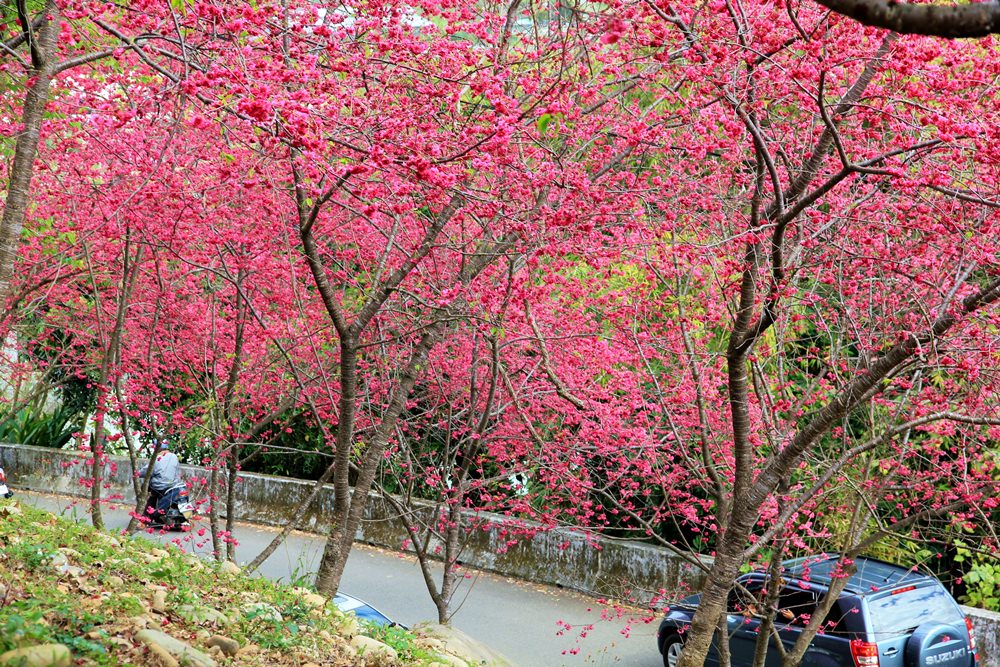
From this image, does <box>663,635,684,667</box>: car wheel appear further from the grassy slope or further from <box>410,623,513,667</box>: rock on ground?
the grassy slope

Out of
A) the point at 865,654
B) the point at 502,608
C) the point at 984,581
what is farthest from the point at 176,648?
the point at 984,581

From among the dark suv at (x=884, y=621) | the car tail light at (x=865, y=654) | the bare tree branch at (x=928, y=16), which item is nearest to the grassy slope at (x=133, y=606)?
the bare tree branch at (x=928, y=16)

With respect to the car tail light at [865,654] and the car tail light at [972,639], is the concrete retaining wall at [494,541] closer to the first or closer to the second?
the car tail light at [972,639]

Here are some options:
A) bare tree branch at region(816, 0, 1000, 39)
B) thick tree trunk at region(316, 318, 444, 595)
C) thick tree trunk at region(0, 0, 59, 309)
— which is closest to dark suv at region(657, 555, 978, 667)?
thick tree trunk at region(316, 318, 444, 595)

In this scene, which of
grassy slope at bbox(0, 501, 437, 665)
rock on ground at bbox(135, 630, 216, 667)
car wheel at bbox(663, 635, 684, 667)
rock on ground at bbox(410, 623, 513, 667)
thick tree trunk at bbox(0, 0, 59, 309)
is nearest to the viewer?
grassy slope at bbox(0, 501, 437, 665)

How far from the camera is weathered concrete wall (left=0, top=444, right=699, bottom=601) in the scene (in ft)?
45.1

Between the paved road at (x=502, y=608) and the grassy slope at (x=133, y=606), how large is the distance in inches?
119

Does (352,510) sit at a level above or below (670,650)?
above

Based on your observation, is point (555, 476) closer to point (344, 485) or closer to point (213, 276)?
point (344, 485)

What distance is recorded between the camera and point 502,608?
517 inches

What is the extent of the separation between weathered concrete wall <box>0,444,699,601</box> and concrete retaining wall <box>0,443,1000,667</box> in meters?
0.01

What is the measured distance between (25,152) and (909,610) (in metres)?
8.54

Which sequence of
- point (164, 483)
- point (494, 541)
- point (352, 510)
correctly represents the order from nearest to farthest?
point (352, 510), point (494, 541), point (164, 483)

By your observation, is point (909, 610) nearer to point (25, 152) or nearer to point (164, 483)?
point (25, 152)
